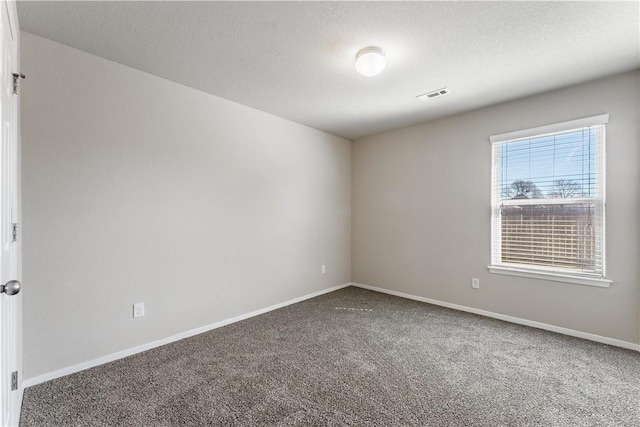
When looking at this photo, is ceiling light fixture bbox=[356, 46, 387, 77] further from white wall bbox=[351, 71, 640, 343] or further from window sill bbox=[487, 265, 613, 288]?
Answer: window sill bbox=[487, 265, 613, 288]

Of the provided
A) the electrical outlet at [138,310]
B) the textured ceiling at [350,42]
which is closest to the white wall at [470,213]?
Result: the textured ceiling at [350,42]

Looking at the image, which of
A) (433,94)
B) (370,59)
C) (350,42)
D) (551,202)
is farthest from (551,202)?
(350,42)

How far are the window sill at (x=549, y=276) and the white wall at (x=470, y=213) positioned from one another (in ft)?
0.17

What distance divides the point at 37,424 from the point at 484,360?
3062 millimetres

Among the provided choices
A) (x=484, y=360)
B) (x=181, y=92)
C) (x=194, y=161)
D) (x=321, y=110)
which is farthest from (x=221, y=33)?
(x=484, y=360)


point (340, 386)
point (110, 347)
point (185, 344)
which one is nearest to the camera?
point (340, 386)

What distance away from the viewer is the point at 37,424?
174 centimetres

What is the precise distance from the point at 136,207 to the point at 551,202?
4.03 metres

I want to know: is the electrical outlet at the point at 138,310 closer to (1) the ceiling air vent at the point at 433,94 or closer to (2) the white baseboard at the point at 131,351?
(2) the white baseboard at the point at 131,351

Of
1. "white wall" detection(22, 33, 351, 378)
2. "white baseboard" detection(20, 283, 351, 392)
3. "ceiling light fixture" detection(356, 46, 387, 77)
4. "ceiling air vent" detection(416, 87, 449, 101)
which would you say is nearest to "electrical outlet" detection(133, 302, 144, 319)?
"white wall" detection(22, 33, 351, 378)

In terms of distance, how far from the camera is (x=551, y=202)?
3154 mm

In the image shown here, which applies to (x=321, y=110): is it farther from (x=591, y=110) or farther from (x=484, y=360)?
(x=484, y=360)

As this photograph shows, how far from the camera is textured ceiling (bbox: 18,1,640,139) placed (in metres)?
1.92

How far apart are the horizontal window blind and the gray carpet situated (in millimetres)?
786
